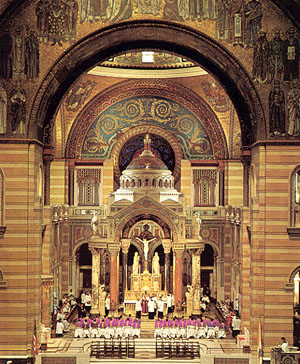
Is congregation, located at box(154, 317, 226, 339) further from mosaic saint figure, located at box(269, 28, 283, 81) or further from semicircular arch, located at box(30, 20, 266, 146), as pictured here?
mosaic saint figure, located at box(269, 28, 283, 81)

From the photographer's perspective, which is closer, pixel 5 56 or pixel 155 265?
pixel 5 56

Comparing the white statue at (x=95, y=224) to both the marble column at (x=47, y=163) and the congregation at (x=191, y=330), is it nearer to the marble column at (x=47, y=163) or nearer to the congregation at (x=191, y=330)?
the congregation at (x=191, y=330)

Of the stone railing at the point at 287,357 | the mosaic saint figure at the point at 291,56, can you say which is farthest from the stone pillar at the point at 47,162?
the stone railing at the point at 287,357

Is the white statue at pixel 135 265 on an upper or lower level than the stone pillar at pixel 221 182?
lower

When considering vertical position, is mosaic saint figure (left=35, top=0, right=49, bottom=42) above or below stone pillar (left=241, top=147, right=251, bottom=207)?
above

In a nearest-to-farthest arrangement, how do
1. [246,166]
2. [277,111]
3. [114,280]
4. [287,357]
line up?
[287,357] < [277,111] < [246,166] < [114,280]

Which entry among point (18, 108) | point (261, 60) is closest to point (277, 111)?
point (261, 60)

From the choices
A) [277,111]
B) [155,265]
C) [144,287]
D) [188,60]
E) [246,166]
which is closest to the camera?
[277,111]

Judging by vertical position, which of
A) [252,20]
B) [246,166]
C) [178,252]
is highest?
[252,20]

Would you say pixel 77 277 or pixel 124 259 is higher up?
pixel 124 259

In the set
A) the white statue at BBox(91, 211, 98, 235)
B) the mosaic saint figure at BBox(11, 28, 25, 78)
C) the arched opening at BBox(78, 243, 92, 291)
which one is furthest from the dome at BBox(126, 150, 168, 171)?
the mosaic saint figure at BBox(11, 28, 25, 78)

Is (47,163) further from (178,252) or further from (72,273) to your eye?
(72,273)

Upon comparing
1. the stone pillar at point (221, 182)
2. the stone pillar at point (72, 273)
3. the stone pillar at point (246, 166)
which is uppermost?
the stone pillar at point (221, 182)

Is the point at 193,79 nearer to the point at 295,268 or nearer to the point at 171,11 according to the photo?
the point at 171,11
